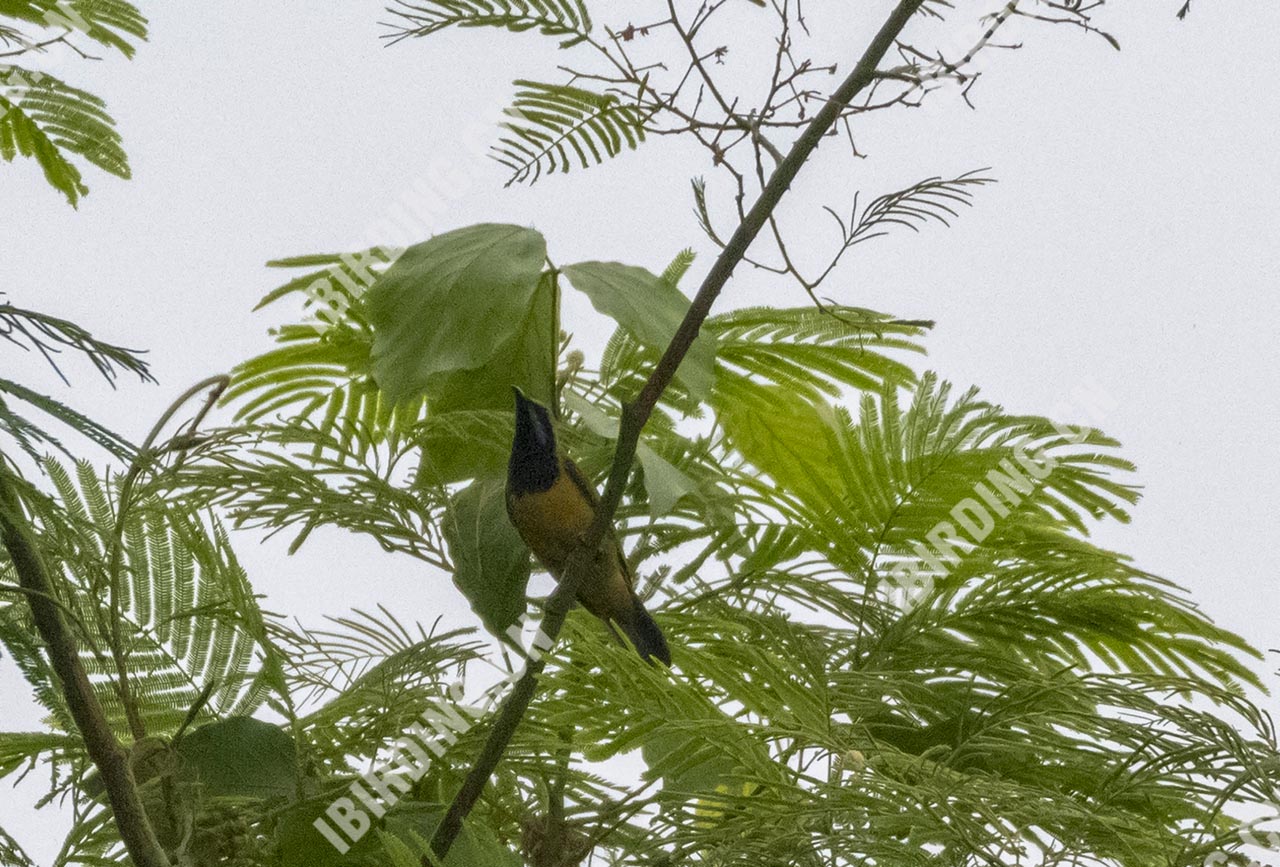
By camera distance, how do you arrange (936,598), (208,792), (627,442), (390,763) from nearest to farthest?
(627,442) → (208,792) → (390,763) → (936,598)

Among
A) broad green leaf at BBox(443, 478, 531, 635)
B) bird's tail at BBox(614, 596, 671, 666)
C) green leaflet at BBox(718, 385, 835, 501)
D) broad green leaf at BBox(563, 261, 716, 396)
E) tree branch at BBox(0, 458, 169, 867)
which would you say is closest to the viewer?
tree branch at BBox(0, 458, 169, 867)

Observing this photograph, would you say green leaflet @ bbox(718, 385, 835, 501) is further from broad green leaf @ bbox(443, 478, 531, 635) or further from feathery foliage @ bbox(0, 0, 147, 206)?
feathery foliage @ bbox(0, 0, 147, 206)

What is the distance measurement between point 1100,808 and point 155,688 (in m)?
0.81

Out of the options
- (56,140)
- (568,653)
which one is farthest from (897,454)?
(56,140)

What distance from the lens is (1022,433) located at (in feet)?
4.09

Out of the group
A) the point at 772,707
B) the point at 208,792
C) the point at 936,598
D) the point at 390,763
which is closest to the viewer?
the point at 772,707

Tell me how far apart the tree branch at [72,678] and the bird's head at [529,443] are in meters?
0.48

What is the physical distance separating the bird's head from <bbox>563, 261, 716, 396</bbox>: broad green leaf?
0.19 m

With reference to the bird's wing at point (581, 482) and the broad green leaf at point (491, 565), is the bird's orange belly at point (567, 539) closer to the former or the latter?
the bird's wing at point (581, 482)

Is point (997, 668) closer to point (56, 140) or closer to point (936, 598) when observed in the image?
point (936, 598)

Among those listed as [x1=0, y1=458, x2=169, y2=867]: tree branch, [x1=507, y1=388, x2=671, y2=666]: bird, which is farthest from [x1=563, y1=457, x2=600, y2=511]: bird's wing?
[x1=0, y1=458, x2=169, y2=867]: tree branch

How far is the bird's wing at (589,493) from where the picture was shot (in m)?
1.27

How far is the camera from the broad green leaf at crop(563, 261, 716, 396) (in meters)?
0.91

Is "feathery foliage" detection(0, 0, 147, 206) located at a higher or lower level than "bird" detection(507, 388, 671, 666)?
higher
